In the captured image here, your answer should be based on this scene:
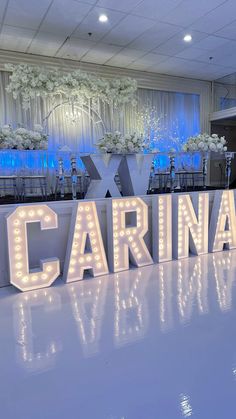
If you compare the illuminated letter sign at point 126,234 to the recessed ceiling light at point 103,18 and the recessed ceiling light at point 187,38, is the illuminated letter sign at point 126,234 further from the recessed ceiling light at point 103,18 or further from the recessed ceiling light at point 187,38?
the recessed ceiling light at point 187,38

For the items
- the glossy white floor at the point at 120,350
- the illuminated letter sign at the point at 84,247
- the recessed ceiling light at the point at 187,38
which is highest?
the recessed ceiling light at the point at 187,38

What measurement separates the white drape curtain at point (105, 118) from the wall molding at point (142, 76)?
0.17 m

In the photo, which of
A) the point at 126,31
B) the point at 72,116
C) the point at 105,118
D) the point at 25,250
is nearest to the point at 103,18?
the point at 126,31

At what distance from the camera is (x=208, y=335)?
169 centimetres

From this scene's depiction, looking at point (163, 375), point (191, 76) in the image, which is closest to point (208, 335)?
point (163, 375)

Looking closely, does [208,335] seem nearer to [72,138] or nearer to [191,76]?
[72,138]

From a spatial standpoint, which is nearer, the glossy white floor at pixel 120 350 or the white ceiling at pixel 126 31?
the glossy white floor at pixel 120 350

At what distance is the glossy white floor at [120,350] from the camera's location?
3.93ft

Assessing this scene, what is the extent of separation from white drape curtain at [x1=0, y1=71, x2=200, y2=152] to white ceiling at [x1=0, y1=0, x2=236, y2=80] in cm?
98

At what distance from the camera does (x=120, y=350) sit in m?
1.57

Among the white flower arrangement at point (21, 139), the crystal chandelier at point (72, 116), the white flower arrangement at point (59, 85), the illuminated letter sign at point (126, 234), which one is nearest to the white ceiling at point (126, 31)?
the white flower arrangement at point (59, 85)

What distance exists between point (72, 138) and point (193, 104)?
3.89m

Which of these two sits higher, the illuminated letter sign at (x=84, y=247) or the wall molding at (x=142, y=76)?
the wall molding at (x=142, y=76)

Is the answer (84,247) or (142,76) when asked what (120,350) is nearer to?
(84,247)
